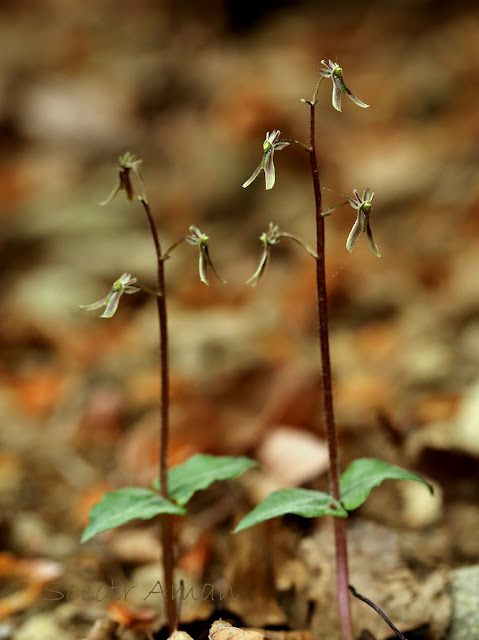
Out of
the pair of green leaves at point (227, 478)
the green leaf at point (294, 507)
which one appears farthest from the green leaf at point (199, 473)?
the green leaf at point (294, 507)

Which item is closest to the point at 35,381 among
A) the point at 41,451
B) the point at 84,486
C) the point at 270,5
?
the point at 41,451

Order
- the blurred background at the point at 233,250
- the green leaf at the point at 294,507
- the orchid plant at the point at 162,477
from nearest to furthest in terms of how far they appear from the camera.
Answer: the green leaf at the point at 294,507 < the orchid plant at the point at 162,477 < the blurred background at the point at 233,250

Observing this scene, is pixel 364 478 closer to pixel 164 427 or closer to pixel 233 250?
pixel 164 427

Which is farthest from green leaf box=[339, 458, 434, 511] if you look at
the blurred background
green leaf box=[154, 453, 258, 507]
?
the blurred background

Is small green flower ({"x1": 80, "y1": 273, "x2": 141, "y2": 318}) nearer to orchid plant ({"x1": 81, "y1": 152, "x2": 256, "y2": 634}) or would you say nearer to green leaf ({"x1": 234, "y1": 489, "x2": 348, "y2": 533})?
orchid plant ({"x1": 81, "y1": 152, "x2": 256, "y2": 634})

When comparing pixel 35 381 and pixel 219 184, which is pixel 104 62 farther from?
pixel 35 381

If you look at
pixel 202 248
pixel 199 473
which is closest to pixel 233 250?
pixel 199 473

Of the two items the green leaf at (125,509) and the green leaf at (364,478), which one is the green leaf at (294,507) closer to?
the green leaf at (364,478)
